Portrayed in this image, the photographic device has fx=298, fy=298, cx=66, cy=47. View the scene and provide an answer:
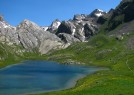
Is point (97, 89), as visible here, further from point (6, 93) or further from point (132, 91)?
point (6, 93)

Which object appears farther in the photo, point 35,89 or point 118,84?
point 35,89

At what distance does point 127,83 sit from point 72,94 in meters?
21.4

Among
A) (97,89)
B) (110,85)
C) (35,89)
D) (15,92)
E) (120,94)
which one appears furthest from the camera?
(35,89)

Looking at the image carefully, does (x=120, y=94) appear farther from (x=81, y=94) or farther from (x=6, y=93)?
(x=6, y=93)

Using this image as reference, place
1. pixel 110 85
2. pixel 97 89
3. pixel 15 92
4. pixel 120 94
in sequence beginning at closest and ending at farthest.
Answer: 1. pixel 120 94
2. pixel 97 89
3. pixel 110 85
4. pixel 15 92

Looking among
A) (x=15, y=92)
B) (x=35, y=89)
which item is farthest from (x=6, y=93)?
(x=35, y=89)

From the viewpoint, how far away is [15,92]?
309ft

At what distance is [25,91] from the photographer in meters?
96.9

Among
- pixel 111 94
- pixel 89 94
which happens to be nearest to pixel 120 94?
pixel 111 94

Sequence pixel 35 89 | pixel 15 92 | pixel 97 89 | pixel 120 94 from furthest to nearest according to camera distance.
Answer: pixel 35 89
pixel 15 92
pixel 97 89
pixel 120 94

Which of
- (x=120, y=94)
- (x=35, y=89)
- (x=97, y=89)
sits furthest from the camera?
(x=35, y=89)

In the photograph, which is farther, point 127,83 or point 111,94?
point 127,83

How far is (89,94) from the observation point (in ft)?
239

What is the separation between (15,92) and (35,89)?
950 cm
